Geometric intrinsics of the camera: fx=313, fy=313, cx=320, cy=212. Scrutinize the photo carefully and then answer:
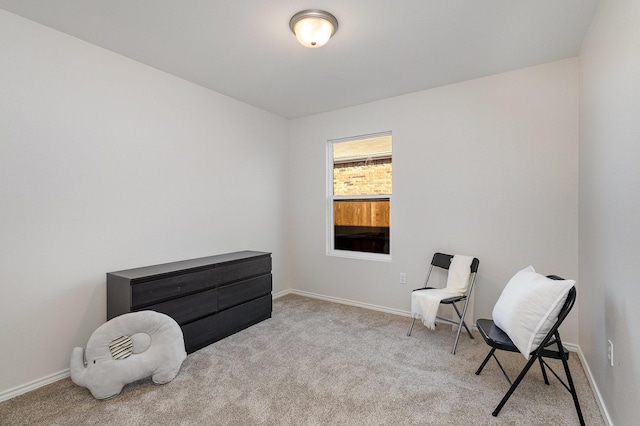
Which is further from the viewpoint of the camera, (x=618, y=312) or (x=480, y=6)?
(x=480, y=6)

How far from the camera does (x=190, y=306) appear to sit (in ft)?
9.09

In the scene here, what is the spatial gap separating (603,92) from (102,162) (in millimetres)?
3674

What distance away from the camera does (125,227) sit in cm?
274

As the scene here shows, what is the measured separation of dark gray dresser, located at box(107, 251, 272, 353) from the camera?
2477 millimetres

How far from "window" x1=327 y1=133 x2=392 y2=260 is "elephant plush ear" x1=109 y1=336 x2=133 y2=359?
2629mm

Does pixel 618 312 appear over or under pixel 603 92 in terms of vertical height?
under

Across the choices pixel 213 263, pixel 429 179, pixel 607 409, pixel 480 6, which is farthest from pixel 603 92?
pixel 213 263

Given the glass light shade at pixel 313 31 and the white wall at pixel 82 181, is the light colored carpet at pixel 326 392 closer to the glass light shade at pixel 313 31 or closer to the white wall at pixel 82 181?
the white wall at pixel 82 181

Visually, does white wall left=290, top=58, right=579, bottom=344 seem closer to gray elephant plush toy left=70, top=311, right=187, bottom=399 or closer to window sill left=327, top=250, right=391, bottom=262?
window sill left=327, top=250, right=391, bottom=262

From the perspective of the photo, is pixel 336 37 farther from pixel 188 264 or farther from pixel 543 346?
pixel 543 346

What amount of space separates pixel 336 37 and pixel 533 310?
2.32 meters

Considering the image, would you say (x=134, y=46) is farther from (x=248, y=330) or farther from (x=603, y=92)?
(x=603, y=92)

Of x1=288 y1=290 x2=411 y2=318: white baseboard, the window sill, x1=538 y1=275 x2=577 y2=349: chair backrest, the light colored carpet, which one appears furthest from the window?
x1=538 y1=275 x2=577 y2=349: chair backrest

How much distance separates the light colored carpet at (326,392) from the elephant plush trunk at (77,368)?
13cm
